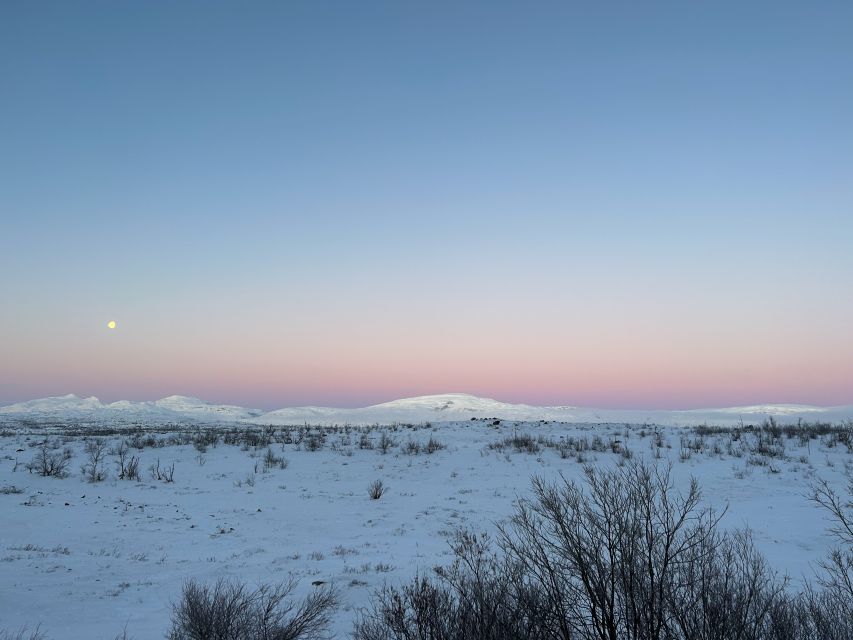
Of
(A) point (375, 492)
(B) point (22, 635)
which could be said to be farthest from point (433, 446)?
(B) point (22, 635)

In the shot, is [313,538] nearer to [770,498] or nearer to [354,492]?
[354,492]

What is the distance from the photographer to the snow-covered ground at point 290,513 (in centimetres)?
714

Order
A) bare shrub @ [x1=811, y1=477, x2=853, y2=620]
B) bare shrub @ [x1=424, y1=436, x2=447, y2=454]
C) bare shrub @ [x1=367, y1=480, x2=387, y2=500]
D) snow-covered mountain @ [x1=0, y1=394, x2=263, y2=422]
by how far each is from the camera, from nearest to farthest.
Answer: bare shrub @ [x1=811, y1=477, x2=853, y2=620]
bare shrub @ [x1=367, y1=480, x2=387, y2=500]
bare shrub @ [x1=424, y1=436, x2=447, y2=454]
snow-covered mountain @ [x1=0, y1=394, x2=263, y2=422]

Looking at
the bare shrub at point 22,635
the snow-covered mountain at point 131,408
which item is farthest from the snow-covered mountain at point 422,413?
the bare shrub at point 22,635

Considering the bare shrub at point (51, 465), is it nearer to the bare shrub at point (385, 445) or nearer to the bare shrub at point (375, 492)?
the bare shrub at point (375, 492)

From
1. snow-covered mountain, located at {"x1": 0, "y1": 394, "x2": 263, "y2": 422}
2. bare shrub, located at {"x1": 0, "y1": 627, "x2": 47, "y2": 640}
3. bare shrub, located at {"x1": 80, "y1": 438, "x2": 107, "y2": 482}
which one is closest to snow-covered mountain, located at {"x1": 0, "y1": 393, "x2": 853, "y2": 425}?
snow-covered mountain, located at {"x1": 0, "y1": 394, "x2": 263, "y2": 422}

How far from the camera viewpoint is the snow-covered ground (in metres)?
7.14

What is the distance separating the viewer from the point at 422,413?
55344mm

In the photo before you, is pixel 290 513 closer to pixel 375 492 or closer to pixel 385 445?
pixel 375 492

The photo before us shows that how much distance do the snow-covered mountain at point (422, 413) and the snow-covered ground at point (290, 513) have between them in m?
17.9

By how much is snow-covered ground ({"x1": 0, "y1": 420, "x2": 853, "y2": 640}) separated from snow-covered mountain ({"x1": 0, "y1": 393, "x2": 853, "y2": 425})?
58.8 ft

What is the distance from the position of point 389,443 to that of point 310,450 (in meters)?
3.53

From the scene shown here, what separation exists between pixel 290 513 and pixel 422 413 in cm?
4328

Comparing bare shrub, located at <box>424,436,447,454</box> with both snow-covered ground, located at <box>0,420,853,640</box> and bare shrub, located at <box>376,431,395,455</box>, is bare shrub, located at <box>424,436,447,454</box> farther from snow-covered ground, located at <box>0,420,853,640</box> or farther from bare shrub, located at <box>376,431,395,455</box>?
bare shrub, located at <box>376,431,395,455</box>
